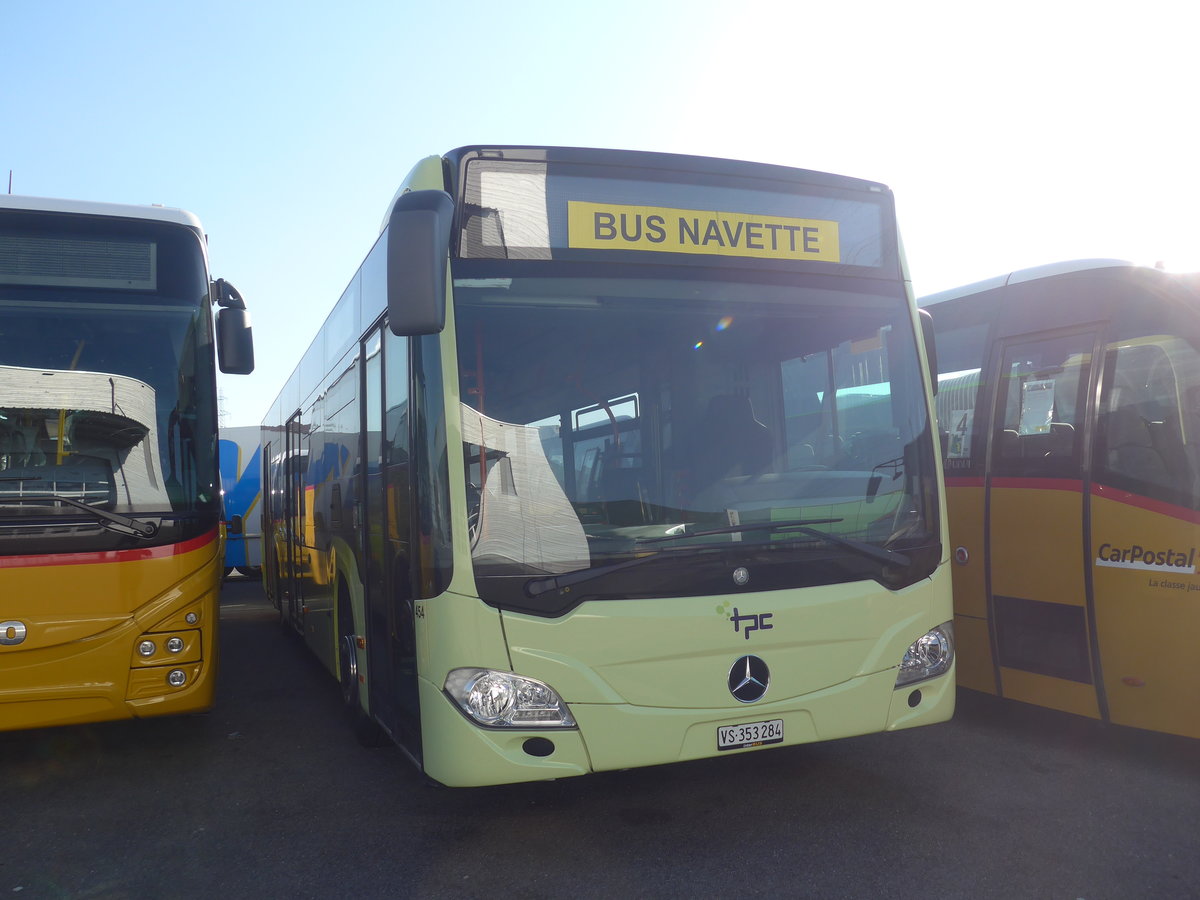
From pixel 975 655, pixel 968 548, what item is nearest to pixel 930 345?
pixel 968 548

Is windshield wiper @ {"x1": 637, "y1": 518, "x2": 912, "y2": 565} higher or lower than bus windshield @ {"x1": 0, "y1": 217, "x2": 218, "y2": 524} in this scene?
lower

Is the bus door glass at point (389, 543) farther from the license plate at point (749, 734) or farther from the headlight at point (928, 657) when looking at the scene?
the headlight at point (928, 657)

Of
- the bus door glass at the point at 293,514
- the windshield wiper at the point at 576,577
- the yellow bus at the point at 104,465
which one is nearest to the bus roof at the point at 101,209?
the yellow bus at the point at 104,465

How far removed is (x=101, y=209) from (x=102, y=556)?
2.07 metres

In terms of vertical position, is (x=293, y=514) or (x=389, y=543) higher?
(x=293, y=514)

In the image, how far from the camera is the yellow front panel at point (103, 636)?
204 inches

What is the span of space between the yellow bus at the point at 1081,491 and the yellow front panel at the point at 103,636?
4756 millimetres

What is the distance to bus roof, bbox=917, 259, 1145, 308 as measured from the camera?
5680 mm

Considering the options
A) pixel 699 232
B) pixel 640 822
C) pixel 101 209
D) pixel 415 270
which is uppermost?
pixel 101 209

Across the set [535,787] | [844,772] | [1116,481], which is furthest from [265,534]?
[1116,481]

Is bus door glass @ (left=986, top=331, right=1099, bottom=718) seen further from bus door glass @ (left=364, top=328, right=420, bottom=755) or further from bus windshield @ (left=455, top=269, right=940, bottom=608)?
bus door glass @ (left=364, top=328, right=420, bottom=755)

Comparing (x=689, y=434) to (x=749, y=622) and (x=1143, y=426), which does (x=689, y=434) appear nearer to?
(x=749, y=622)

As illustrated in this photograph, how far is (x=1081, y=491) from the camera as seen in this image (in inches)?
218

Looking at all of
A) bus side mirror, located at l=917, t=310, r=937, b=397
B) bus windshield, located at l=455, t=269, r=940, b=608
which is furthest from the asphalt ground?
bus side mirror, located at l=917, t=310, r=937, b=397
